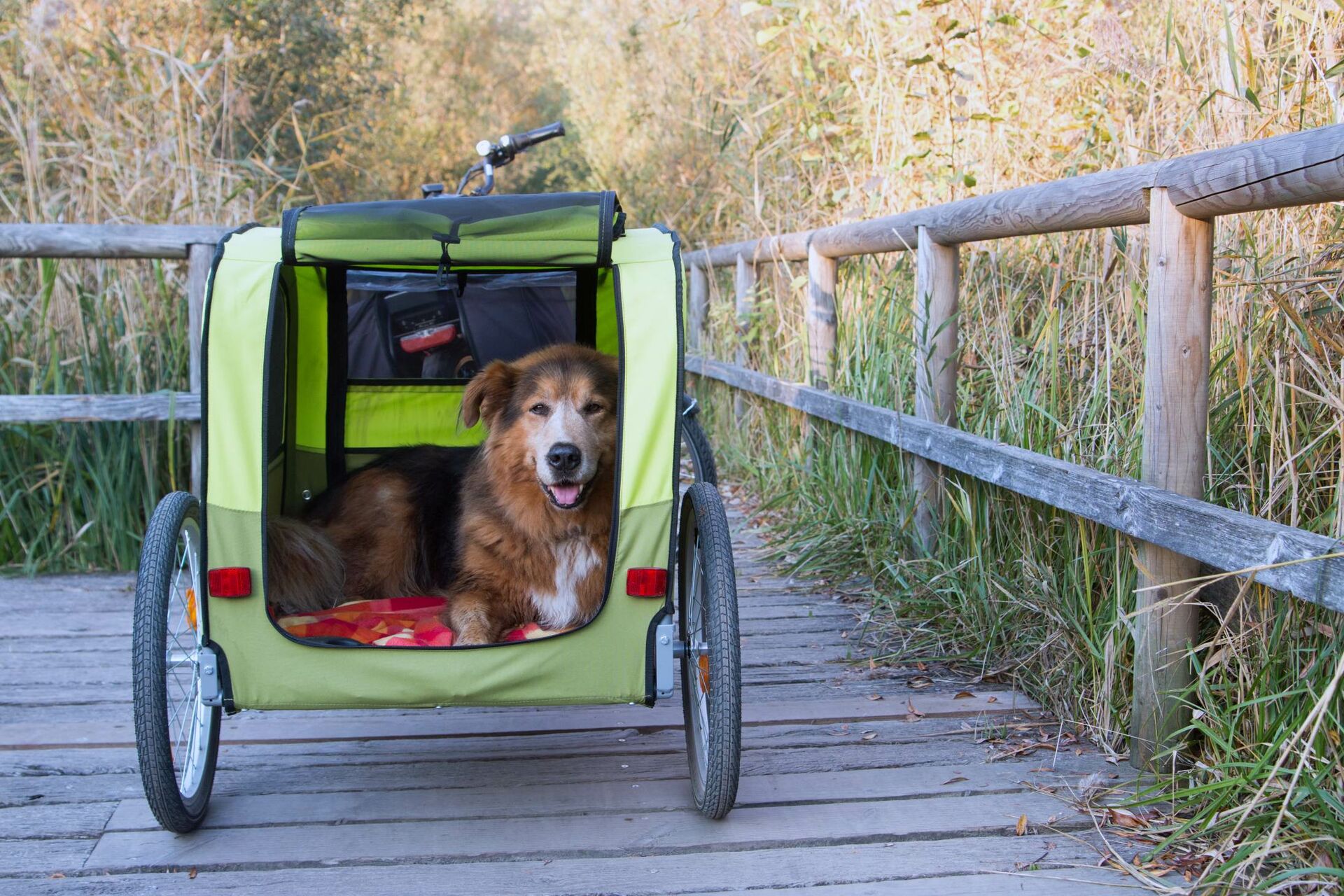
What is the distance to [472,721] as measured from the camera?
326cm

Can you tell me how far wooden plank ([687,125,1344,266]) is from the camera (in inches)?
80.0

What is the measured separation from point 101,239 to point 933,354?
329 centimetres

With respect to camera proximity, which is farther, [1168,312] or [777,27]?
[777,27]

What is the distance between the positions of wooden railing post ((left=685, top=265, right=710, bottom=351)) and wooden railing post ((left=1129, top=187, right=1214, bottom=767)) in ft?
16.8

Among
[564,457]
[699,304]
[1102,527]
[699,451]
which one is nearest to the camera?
[564,457]

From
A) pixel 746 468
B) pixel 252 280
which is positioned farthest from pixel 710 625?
pixel 746 468

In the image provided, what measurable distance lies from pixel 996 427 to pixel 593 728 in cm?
156

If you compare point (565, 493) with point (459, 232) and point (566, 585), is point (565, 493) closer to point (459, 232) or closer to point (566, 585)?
point (566, 585)

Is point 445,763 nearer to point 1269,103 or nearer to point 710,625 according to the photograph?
point 710,625

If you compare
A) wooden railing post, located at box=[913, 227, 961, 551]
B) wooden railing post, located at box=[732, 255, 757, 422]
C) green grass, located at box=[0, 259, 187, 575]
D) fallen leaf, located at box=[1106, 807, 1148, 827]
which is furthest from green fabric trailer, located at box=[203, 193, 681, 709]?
wooden railing post, located at box=[732, 255, 757, 422]

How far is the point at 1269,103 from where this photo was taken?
9.42 ft

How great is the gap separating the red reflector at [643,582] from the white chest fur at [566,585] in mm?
612

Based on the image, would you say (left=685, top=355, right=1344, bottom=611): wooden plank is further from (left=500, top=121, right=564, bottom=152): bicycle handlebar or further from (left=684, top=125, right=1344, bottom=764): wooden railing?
(left=500, top=121, right=564, bottom=152): bicycle handlebar

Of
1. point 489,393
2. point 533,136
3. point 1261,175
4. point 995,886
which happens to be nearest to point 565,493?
point 489,393
